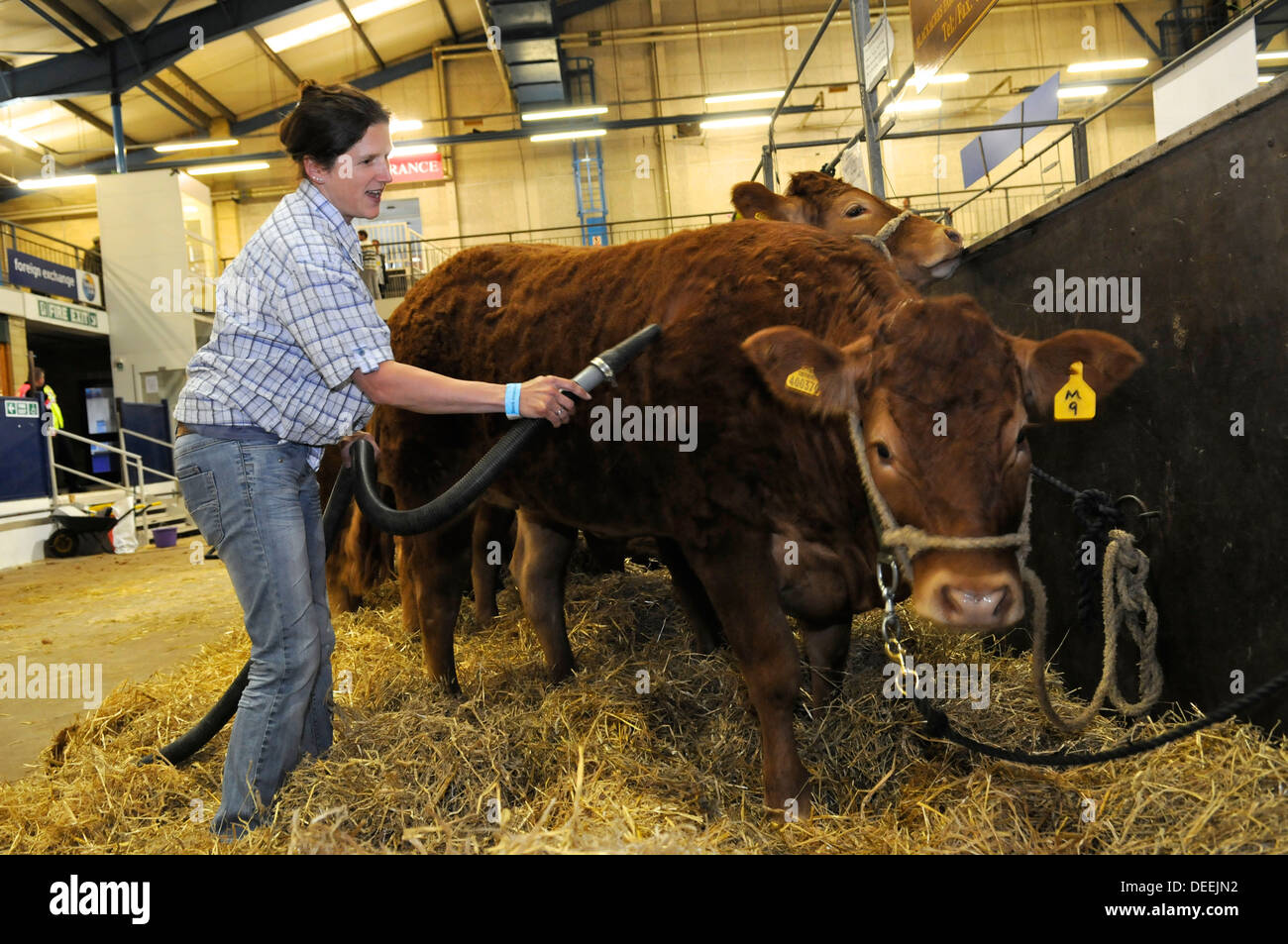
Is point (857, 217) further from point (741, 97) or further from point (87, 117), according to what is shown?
point (87, 117)

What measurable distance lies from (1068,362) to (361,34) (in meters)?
23.0

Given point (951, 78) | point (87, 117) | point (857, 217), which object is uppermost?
point (87, 117)

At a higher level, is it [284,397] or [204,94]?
[204,94]

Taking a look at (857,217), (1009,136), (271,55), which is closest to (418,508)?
(857,217)

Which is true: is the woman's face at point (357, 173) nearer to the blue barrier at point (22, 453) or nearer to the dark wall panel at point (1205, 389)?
the dark wall panel at point (1205, 389)

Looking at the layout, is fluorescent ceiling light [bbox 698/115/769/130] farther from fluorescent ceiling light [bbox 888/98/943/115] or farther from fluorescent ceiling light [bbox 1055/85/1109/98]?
fluorescent ceiling light [bbox 1055/85/1109/98]

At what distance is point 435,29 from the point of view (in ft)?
75.6

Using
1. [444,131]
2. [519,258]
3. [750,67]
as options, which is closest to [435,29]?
[444,131]

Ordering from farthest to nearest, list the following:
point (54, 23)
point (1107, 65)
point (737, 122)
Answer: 1. point (737, 122)
2. point (1107, 65)
3. point (54, 23)

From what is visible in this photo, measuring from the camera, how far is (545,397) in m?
2.56

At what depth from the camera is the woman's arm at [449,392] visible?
98.8 inches

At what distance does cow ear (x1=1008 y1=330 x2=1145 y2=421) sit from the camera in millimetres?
2281

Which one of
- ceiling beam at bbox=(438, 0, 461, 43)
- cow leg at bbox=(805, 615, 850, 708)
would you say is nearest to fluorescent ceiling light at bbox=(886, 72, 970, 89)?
ceiling beam at bbox=(438, 0, 461, 43)
